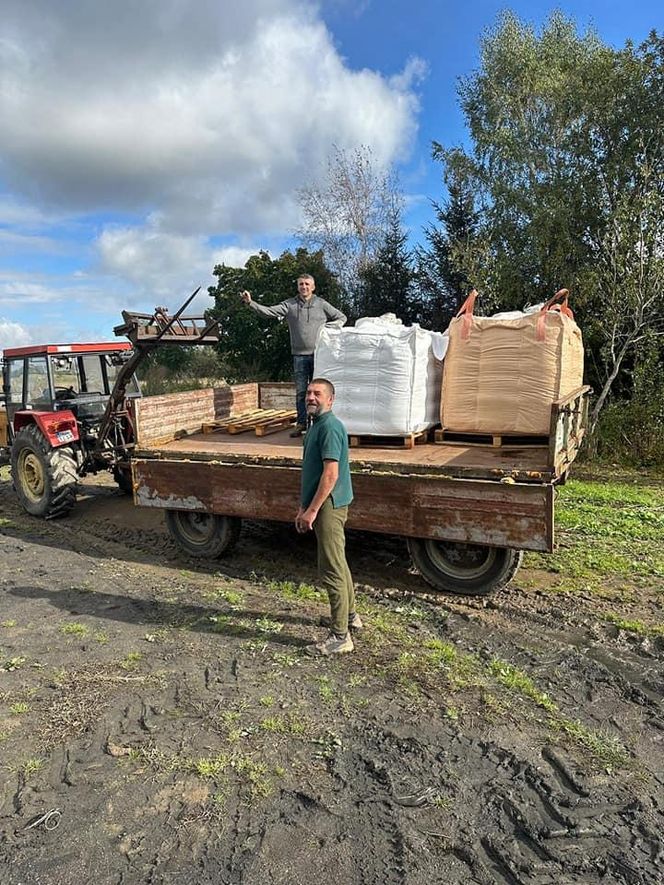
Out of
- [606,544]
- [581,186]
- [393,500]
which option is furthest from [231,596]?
[581,186]

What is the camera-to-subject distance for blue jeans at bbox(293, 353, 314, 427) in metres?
6.47

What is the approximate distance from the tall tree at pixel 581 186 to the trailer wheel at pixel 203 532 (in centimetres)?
715

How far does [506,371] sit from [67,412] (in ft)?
18.2

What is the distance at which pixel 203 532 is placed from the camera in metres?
6.14

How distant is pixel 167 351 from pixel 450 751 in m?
25.5

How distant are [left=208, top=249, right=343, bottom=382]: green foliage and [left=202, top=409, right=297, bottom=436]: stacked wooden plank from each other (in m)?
11.7

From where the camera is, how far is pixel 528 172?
16.1m

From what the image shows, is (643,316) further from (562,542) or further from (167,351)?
(167,351)

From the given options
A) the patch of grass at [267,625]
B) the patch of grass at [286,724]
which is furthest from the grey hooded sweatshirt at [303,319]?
the patch of grass at [286,724]

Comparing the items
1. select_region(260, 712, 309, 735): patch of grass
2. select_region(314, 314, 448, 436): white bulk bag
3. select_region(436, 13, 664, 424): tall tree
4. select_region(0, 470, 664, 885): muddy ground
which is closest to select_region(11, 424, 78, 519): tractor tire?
select_region(0, 470, 664, 885): muddy ground

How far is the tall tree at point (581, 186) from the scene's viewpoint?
10.9m

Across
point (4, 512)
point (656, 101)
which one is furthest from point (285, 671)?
point (656, 101)

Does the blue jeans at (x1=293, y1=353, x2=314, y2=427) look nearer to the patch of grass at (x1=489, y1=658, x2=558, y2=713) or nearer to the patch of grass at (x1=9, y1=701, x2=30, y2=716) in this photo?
the patch of grass at (x1=489, y1=658, x2=558, y2=713)

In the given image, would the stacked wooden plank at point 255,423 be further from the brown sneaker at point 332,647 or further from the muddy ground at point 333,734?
the brown sneaker at point 332,647
